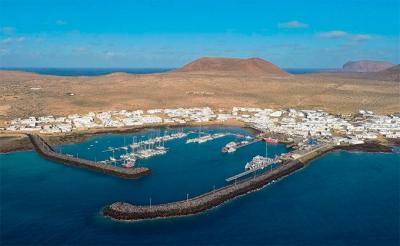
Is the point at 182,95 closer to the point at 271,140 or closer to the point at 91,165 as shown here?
the point at 271,140

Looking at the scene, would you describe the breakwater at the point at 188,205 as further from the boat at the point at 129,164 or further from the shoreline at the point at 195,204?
the boat at the point at 129,164

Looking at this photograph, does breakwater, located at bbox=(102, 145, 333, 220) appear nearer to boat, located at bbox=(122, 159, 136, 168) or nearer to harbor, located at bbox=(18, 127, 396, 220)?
harbor, located at bbox=(18, 127, 396, 220)

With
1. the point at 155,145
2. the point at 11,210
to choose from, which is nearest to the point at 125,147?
the point at 155,145

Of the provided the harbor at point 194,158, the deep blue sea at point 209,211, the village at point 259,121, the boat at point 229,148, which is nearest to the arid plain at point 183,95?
the village at point 259,121

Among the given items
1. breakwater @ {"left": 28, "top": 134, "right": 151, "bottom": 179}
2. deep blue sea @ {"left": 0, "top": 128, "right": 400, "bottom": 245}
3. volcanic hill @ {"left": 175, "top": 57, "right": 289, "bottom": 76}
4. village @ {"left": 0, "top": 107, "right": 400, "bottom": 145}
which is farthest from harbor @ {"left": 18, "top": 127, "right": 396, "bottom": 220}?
volcanic hill @ {"left": 175, "top": 57, "right": 289, "bottom": 76}

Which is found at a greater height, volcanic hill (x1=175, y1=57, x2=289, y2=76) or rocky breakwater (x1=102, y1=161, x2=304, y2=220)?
volcanic hill (x1=175, y1=57, x2=289, y2=76)

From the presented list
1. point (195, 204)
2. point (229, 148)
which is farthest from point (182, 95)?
point (195, 204)

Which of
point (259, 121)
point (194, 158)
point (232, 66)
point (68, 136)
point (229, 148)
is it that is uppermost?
point (232, 66)

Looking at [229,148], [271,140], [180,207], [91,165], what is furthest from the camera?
[271,140]
